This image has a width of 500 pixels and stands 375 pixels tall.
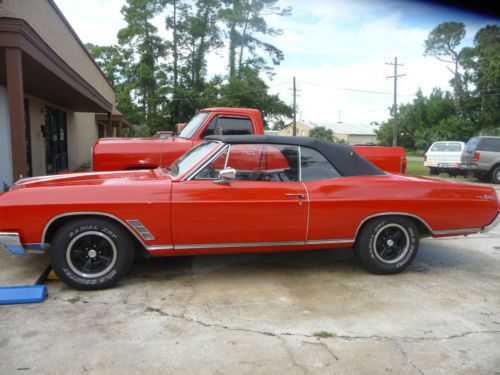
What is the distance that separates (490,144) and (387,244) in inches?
563

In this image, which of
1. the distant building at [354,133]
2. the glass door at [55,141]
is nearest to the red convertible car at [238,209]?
the glass door at [55,141]

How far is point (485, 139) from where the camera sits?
54.5ft

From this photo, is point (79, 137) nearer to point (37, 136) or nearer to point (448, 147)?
point (37, 136)

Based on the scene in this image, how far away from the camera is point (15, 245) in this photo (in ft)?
12.9

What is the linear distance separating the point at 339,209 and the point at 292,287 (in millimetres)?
943

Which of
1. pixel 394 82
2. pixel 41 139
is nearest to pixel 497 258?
pixel 41 139

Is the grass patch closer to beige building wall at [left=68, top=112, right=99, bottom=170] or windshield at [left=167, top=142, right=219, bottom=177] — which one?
windshield at [left=167, top=142, right=219, bottom=177]

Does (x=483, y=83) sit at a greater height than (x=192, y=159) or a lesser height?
Answer: greater

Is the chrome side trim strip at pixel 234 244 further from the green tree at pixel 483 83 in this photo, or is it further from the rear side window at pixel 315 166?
the green tree at pixel 483 83

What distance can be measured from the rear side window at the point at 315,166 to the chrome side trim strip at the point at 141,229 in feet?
5.63

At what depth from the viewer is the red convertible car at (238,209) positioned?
13.1 ft

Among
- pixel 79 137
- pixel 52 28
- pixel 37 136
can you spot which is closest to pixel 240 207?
pixel 52 28

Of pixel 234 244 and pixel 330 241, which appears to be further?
pixel 330 241

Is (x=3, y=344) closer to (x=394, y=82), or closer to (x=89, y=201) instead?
(x=89, y=201)
